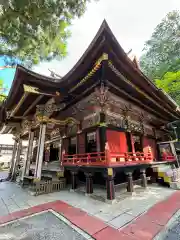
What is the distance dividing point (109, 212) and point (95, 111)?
13.6 feet

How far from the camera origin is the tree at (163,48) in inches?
790

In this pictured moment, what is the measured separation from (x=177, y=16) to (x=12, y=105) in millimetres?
32930

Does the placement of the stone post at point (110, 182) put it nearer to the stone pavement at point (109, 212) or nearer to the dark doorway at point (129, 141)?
the stone pavement at point (109, 212)

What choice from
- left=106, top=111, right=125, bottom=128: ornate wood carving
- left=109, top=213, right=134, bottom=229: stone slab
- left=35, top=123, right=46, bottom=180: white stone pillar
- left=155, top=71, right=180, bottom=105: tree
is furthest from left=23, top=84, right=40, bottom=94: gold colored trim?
left=155, top=71, right=180, bottom=105: tree

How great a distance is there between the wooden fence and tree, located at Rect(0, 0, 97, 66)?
281 inches

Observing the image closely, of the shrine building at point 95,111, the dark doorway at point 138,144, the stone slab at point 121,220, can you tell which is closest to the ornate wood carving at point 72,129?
the shrine building at point 95,111

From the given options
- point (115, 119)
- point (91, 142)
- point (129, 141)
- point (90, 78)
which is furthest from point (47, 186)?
point (90, 78)

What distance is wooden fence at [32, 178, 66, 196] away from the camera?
5972 millimetres

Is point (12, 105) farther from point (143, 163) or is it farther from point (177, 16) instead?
point (177, 16)

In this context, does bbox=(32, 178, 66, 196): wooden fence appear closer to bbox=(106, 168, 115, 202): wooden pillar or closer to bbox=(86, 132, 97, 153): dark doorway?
bbox=(86, 132, 97, 153): dark doorway

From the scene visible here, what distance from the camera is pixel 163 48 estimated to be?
73.5 feet

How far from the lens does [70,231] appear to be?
3041 millimetres

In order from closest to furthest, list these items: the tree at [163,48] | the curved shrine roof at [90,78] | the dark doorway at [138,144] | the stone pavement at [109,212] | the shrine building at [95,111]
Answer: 1. the stone pavement at [109,212]
2. the curved shrine roof at [90,78]
3. the shrine building at [95,111]
4. the dark doorway at [138,144]
5. the tree at [163,48]

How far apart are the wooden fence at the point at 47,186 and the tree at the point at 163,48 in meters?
19.5
